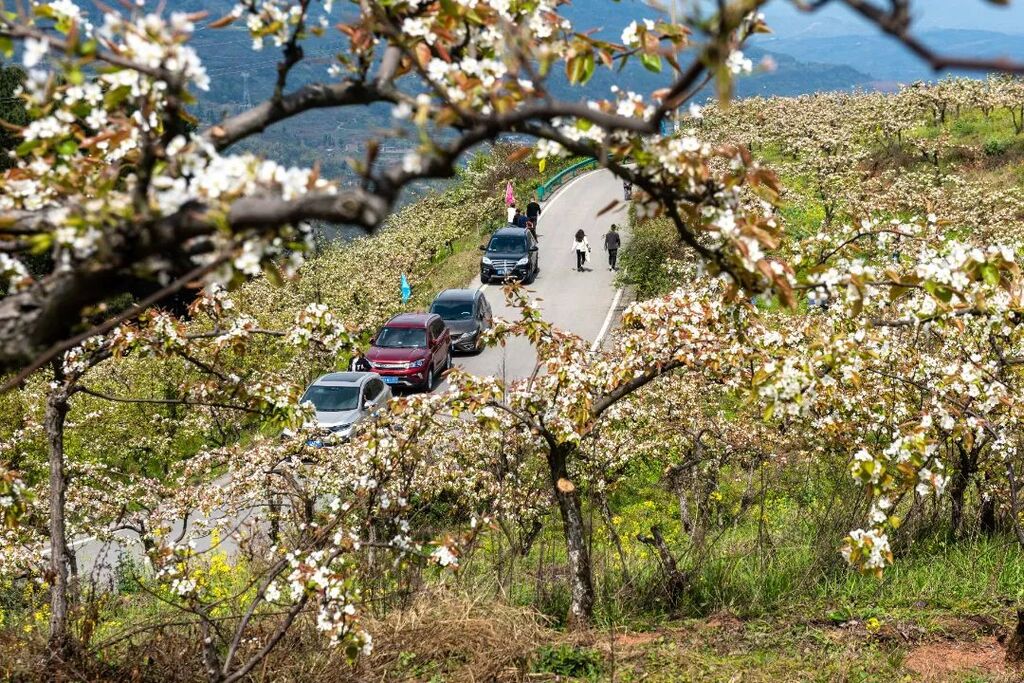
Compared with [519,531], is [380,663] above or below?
above

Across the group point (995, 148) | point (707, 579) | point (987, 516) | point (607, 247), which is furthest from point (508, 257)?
point (707, 579)

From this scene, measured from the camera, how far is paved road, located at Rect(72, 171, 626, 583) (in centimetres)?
2388

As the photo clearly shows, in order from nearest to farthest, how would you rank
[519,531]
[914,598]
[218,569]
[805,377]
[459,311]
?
1. [805,377]
2. [914,598]
3. [218,569]
4. [519,531]
5. [459,311]

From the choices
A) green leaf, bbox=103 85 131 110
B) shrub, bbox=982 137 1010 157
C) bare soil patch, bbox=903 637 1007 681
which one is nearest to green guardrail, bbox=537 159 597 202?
shrub, bbox=982 137 1010 157

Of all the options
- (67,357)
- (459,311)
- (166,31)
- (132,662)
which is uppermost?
(166,31)

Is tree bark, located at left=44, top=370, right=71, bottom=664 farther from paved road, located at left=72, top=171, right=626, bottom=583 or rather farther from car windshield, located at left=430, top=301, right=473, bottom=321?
car windshield, located at left=430, top=301, right=473, bottom=321

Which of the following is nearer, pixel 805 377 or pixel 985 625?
pixel 805 377

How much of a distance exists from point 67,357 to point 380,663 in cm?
385

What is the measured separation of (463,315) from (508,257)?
7264 millimetres

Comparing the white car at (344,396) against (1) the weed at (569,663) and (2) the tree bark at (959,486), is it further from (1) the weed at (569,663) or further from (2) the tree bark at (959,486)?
(1) the weed at (569,663)

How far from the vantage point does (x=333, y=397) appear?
2083 cm

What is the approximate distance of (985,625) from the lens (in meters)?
7.03

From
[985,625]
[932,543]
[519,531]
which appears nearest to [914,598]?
[985,625]

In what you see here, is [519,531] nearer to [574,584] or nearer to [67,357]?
[574,584]
